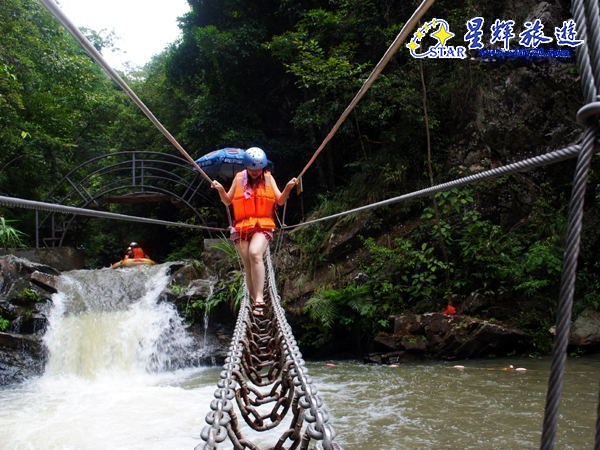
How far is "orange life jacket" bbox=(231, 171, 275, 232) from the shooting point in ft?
12.8

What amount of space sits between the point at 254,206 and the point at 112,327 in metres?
4.35

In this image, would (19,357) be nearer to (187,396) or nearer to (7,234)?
(187,396)

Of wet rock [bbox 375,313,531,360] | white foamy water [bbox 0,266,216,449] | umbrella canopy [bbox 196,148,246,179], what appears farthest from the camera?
umbrella canopy [bbox 196,148,246,179]

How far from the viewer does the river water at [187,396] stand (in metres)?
3.56

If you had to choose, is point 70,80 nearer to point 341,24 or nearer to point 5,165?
point 5,165

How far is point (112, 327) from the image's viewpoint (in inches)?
280

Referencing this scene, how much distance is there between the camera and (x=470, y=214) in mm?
6617

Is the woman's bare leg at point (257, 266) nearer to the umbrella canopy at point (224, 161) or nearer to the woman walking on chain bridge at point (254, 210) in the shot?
the woman walking on chain bridge at point (254, 210)

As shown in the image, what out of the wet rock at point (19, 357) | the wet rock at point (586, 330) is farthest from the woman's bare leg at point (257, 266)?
the wet rock at point (19, 357)

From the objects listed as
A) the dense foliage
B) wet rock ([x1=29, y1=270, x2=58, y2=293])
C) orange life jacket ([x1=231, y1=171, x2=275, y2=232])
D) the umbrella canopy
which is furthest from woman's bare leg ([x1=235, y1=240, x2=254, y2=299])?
the umbrella canopy

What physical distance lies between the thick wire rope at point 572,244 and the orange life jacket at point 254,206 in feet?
10.8

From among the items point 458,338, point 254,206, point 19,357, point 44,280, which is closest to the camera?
point 254,206

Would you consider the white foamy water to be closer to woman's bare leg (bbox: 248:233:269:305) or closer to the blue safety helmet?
woman's bare leg (bbox: 248:233:269:305)

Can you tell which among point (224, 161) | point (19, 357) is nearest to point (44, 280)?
point (19, 357)
